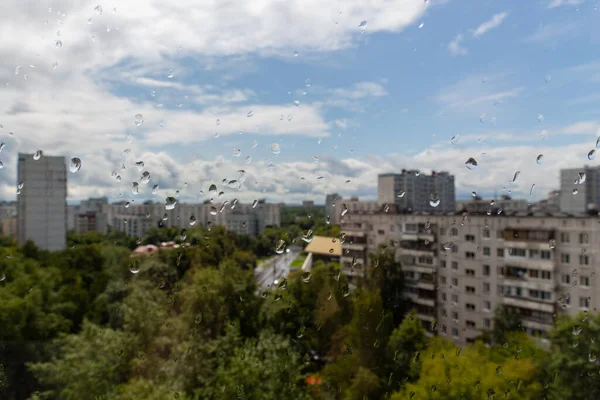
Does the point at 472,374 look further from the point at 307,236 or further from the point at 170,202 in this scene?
the point at 170,202

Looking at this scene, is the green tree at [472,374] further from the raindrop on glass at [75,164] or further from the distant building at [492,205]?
the raindrop on glass at [75,164]

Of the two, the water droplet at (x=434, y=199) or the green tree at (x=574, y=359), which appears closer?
the water droplet at (x=434, y=199)

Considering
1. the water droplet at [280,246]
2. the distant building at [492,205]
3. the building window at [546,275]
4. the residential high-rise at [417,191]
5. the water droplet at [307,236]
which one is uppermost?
the residential high-rise at [417,191]

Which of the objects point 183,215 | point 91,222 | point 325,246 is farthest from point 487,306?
point 91,222

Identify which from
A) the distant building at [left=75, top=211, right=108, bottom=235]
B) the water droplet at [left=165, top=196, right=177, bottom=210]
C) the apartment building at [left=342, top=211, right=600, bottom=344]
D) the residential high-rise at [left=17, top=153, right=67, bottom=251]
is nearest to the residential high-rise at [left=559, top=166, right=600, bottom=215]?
the apartment building at [left=342, top=211, right=600, bottom=344]

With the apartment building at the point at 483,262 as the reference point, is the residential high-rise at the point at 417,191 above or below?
above

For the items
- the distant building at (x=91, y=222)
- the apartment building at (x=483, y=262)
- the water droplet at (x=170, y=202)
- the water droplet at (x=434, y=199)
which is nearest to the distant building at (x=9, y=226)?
the distant building at (x=91, y=222)

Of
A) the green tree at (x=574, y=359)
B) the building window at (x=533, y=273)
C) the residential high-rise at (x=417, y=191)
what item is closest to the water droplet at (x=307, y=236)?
the residential high-rise at (x=417, y=191)
